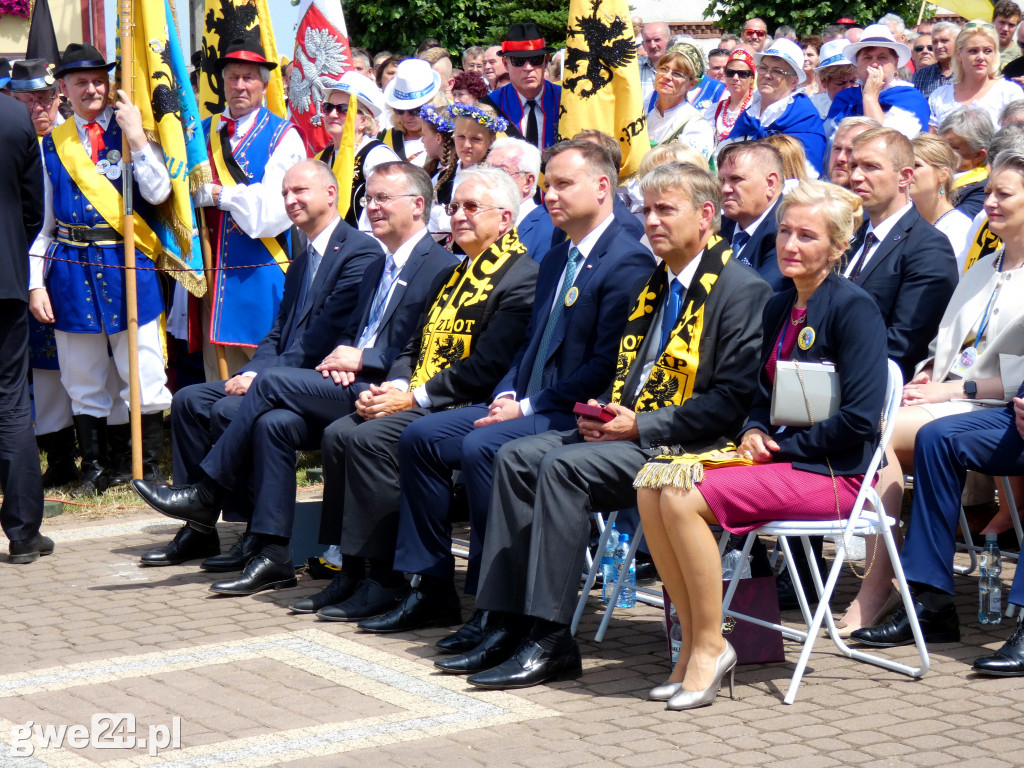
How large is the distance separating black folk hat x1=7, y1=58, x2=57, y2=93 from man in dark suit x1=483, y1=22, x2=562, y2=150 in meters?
2.72

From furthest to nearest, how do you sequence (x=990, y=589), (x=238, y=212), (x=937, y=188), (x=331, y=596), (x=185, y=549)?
1. (x=238, y=212)
2. (x=185, y=549)
3. (x=937, y=188)
4. (x=331, y=596)
5. (x=990, y=589)

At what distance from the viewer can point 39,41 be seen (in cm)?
912

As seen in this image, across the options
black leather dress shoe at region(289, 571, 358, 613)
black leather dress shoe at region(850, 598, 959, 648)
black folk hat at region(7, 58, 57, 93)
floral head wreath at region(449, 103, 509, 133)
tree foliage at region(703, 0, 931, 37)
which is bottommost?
black leather dress shoe at region(289, 571, 358, 613)

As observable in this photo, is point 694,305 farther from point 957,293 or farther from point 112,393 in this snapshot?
point 112,393

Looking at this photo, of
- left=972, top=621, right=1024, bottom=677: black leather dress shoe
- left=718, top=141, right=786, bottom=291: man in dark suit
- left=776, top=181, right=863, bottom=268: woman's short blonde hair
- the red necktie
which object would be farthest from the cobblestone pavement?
the red necktie

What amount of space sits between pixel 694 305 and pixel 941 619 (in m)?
1.49

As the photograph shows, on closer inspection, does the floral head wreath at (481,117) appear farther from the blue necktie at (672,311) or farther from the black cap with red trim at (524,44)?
the blue necktie at (672,311)

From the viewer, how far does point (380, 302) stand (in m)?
6.61

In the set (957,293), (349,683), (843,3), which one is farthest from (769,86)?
(843,3)

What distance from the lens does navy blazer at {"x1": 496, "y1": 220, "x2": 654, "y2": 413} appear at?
213 inches

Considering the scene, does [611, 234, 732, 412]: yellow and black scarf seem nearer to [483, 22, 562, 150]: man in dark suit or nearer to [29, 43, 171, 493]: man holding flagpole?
[483, 22, 562, 150]: man in dark suit

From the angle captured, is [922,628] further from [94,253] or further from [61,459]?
[61,459]

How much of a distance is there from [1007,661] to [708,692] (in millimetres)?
1057

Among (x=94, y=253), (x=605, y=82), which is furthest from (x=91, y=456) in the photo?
(x=605, y=82)
